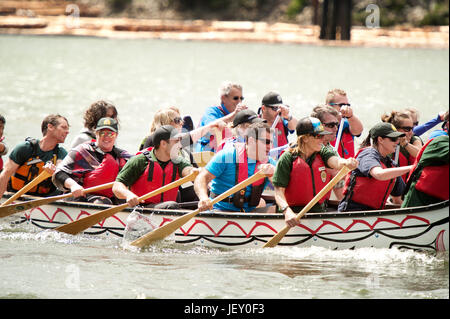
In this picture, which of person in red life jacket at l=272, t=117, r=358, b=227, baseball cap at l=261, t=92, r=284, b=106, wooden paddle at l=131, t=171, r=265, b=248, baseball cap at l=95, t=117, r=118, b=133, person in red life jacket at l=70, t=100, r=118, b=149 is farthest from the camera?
baseball cap at l=261, t=92, r=284, b=106

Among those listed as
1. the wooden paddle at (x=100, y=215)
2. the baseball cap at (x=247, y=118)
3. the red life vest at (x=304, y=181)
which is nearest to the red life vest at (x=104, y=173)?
the wooden paddle at (x=100, y=215)

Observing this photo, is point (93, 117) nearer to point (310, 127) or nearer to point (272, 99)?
point (272, 99)

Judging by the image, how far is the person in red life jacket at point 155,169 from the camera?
25.1 ft

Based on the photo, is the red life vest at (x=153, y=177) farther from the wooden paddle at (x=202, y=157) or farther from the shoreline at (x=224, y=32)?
the shoreline at (x=224, y=32)

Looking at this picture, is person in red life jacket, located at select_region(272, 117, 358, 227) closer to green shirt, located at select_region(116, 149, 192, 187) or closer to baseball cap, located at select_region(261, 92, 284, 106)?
green shirt, located at select_region(116, 149, 192, 187)

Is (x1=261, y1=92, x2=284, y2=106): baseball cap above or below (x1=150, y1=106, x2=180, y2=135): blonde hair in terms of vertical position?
above

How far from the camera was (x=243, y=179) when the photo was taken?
7.58 meters

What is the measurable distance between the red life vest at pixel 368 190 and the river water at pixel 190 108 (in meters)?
0.44

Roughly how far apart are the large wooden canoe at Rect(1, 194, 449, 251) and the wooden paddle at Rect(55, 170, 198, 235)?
61 mm

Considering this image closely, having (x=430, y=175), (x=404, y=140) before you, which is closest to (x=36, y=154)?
(x=404, y=140)

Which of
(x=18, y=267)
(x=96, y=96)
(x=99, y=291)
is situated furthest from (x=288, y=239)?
(x=96, y=96)

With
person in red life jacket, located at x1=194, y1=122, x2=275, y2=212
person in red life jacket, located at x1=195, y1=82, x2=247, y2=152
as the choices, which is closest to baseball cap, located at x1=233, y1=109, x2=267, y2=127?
person in red life jacket, located at x1=194, y1=122, x2=275, y2=212

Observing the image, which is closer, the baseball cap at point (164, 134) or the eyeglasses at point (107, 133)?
the baseball cap at point (164, 134)

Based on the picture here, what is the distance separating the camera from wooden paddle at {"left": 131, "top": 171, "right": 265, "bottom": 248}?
7387mm
